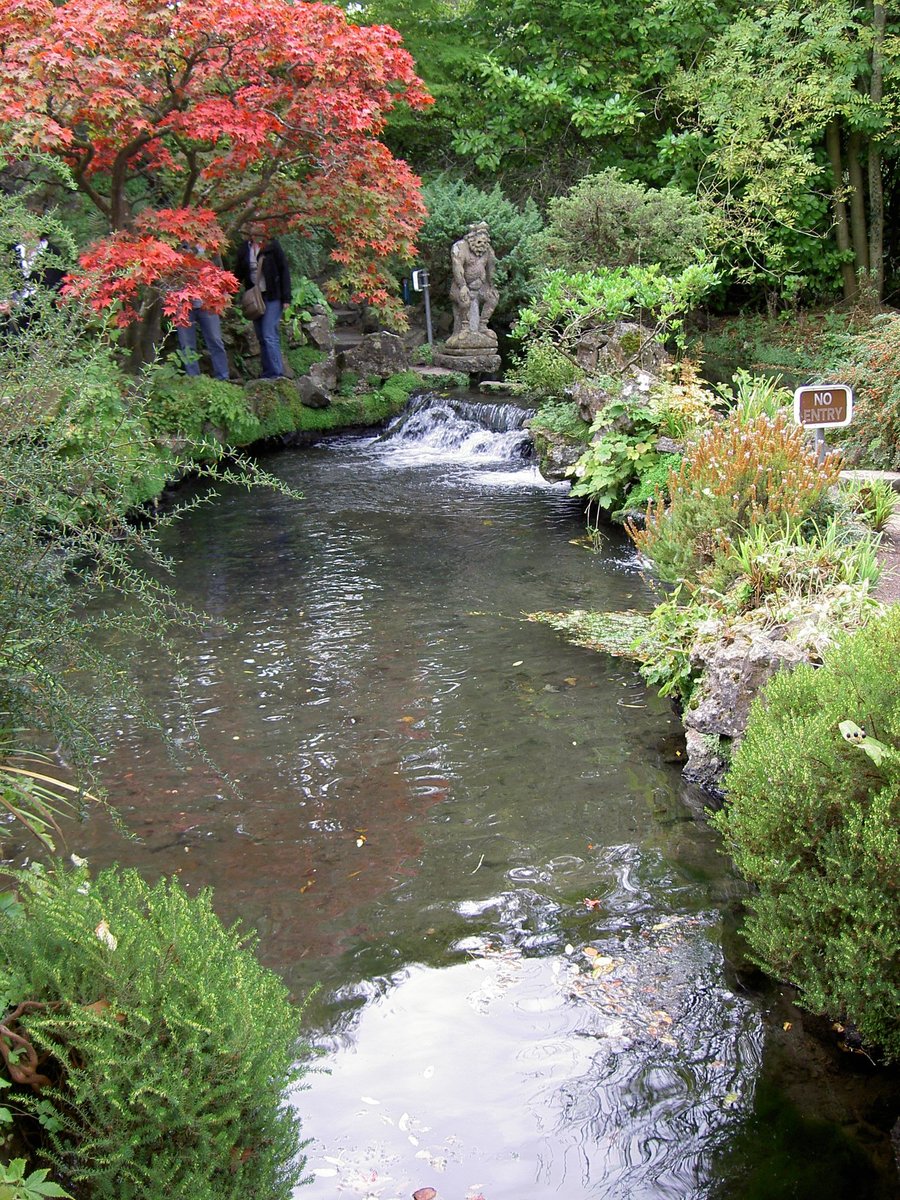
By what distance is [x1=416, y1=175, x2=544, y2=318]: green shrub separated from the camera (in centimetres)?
1683

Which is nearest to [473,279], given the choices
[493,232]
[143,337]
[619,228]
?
[493,232]

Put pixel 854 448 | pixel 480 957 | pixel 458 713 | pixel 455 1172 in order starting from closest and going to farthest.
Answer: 1. pixel 455 1172
2. pixel 480 957
3. pixel 458 713
4. pixel 854 448

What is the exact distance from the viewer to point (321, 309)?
615 inches

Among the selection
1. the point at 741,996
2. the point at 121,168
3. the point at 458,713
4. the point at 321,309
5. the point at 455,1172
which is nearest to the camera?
the point at 455,1172

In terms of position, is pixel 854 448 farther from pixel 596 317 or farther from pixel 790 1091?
pixel 790 1091

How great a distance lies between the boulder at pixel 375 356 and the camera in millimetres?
14984

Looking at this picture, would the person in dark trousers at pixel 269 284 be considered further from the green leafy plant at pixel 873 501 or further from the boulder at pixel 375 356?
the green leafy plant at pixel 873 501

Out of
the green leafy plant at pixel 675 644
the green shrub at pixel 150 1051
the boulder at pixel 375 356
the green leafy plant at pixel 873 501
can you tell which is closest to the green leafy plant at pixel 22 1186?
the green shrub at pixel 150 1051

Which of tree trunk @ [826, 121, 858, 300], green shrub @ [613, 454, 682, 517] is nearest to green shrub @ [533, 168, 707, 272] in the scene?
green shrub @ [613, 454, 682, 517]

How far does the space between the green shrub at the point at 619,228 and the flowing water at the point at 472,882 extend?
6046 mm

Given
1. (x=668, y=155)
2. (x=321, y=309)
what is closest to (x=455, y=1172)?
(x=321, y=309)

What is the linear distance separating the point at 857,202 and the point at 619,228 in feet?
19.6

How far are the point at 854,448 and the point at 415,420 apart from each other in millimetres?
6695

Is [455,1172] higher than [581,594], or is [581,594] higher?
[581,594]
